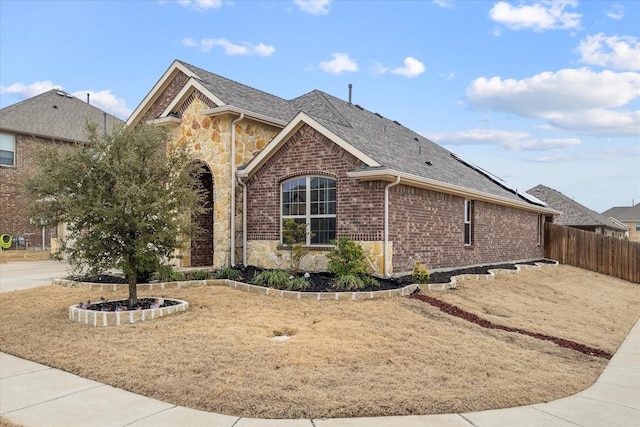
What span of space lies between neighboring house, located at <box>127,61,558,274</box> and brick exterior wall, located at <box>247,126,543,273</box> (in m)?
0.03

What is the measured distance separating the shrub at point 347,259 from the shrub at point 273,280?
1160 mm

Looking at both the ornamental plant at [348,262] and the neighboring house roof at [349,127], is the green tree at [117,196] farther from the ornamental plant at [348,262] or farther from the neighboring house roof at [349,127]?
the neighboring house roof at [349,127]

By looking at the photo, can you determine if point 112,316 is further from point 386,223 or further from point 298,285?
point 386,223

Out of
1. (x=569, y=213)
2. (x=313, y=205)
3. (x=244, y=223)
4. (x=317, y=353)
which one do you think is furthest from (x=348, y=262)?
(x=569, y=213)

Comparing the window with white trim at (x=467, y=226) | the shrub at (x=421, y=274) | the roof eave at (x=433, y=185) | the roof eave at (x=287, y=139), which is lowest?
the shrub at (x=421, y=274)

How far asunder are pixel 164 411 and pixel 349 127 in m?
11.7

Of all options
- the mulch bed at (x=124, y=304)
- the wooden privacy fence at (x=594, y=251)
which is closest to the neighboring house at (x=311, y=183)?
the mulch bed at (x=124, y=304)

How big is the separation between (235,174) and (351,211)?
13.0 feet

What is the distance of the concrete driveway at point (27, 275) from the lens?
13.9 metres

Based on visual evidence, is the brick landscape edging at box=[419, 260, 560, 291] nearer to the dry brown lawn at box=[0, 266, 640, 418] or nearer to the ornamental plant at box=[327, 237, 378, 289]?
the dry brown lawn at box=[0, 266, 640, 418]

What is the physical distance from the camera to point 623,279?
22.5 m

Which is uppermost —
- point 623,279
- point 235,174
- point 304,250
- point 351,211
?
point 235,174

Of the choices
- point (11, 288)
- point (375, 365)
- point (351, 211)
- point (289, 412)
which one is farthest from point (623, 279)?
point (11, 288)

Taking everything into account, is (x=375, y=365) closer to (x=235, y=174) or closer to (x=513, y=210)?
(x=235, y=174)
